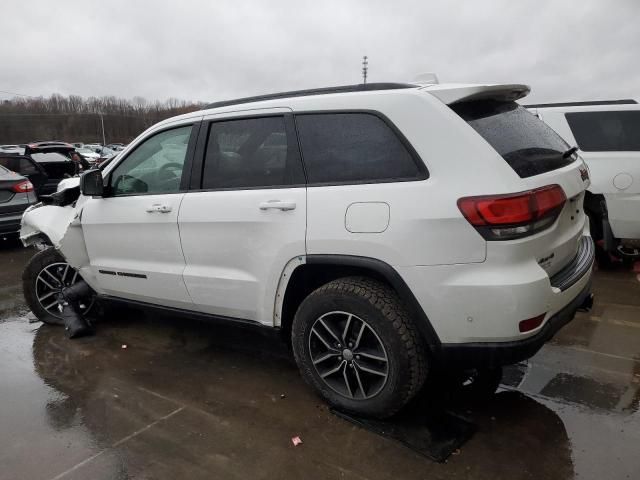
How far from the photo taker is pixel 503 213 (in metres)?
2.34

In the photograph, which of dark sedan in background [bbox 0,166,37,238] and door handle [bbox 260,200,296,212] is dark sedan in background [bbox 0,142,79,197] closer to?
dark sedan in background [bbox 0,166,37,238]

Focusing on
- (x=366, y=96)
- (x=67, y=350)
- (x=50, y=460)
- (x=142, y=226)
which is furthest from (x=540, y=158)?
(x=67, y=350)

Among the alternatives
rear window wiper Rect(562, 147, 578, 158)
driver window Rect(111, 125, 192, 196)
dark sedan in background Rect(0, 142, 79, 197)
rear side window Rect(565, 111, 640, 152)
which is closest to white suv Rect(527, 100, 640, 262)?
rear side window Rect(565, 111, 640, 152)

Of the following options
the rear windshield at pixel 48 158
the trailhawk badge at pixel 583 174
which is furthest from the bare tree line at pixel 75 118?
the trailhawk badge at pixel 583 174

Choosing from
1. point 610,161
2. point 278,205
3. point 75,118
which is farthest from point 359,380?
point 75,118

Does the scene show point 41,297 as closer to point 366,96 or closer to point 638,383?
point 366,96

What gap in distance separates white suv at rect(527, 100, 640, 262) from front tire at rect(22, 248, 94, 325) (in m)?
5.38

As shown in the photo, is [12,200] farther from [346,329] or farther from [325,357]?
[346,329]

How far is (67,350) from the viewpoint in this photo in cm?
421

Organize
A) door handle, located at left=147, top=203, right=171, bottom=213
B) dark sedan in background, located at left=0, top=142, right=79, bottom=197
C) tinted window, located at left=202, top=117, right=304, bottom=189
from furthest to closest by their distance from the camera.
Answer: dark sedan in background, located at left=0, top=142, right=79, bottom=197
door handle, located at left=147, top=203, right=171, bottom=213
tinted window, located at left=202, top=117, right=304, bottom=189

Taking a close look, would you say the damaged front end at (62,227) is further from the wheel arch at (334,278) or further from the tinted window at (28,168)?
the tinted window at (28,168)

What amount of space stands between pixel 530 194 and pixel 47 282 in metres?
4.25

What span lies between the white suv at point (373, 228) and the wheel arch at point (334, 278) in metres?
0.01

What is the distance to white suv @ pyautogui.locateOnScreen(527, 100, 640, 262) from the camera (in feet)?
17.5
